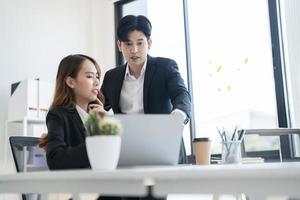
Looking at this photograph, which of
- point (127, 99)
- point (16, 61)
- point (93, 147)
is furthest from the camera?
point (16, 61)

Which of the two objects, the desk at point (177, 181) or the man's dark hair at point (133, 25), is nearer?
the desk at point (177, 181)

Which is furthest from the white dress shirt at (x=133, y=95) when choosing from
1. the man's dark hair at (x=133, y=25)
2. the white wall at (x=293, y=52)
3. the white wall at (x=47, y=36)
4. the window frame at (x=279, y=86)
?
the white wall at (x=47, y=36)

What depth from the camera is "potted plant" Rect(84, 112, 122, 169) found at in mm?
812

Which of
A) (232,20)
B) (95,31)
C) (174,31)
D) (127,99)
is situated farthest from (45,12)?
(127,99)

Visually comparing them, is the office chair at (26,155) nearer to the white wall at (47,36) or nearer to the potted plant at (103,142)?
the potted plant at (103,142)

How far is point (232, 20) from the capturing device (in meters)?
3.57

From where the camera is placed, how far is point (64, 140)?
133 cm

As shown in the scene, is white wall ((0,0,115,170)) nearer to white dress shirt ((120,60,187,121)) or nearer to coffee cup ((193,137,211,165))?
white dress shirt ((120,60,187,121))

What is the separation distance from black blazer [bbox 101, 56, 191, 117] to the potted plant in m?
0.90

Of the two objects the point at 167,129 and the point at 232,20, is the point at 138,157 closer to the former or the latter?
the point at 167,129

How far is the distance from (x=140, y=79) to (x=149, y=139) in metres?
0.91

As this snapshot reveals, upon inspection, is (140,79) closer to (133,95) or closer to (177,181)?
(133,95)

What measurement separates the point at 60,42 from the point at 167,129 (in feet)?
11.5

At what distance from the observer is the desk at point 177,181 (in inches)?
21.3
